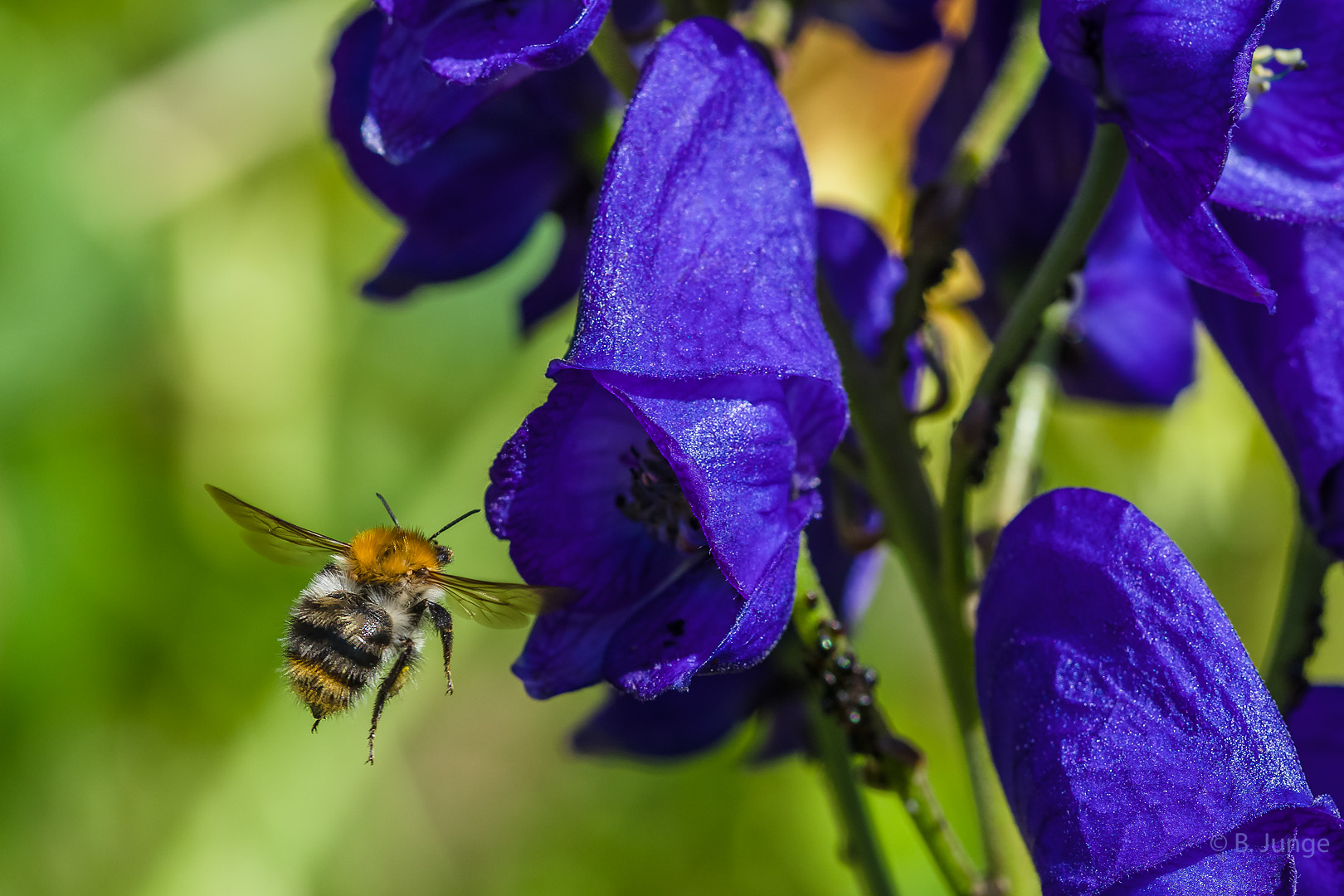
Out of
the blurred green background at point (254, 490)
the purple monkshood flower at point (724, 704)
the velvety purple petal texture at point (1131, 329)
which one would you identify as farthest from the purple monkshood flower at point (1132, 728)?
the blurred green background at point (254, 490)

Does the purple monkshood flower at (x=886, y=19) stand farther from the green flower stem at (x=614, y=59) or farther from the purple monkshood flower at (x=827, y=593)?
the green flower stem at (x=614, y=59)

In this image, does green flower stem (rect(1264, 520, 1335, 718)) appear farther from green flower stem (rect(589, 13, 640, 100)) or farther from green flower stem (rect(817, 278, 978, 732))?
green flower stem (rect(589, 13, 640, 100))

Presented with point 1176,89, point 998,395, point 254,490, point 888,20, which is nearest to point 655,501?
point 998,395

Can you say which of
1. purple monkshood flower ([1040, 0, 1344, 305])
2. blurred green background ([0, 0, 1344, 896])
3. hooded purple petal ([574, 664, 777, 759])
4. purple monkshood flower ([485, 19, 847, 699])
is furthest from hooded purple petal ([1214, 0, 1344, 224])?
blurred green background ([0, 0, 1344, 896])

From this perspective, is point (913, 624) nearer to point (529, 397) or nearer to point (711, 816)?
point (711, 816)

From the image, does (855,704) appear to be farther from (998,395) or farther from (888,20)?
(888,20)

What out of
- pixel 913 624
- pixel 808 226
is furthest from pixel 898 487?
pixel 913 624
